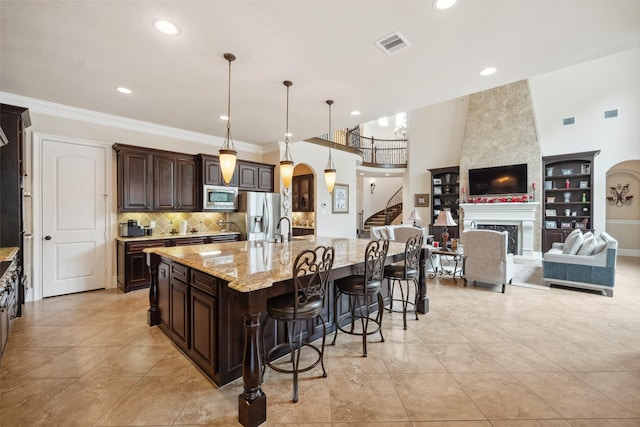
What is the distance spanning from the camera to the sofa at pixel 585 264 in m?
4.24

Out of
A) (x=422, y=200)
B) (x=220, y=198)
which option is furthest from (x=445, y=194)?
(x=220, y=198)

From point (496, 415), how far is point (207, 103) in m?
4.59

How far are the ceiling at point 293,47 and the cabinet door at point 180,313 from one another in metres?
2.24

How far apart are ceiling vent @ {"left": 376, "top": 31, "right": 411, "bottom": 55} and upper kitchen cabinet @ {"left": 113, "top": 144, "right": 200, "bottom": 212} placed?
4.11m

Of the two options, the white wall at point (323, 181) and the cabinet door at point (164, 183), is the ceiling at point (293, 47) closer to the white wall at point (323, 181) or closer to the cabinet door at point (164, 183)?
the cabinet door at point (164, 183)

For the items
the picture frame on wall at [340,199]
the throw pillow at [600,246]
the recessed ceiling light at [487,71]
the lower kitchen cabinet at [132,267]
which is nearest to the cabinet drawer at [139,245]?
the lower kitchen cabinet at [132,267]

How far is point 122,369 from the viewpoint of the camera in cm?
232

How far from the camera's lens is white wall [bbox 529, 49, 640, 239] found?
273 inches

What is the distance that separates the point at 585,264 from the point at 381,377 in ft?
14.4

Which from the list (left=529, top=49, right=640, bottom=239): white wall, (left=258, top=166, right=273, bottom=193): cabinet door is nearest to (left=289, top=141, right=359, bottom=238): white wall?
(left=258, top=166, right=273, bottom=193): cabinet door

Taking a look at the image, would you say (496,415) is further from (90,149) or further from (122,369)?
(90,149)

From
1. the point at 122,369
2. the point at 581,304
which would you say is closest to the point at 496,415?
the point at 122,369

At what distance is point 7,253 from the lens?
2812 mm

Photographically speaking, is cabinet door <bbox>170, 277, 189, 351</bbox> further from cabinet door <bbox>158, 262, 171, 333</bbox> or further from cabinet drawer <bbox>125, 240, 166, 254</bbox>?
cabinet drawer <bbox>125, 240, 166, 254</bbox>
